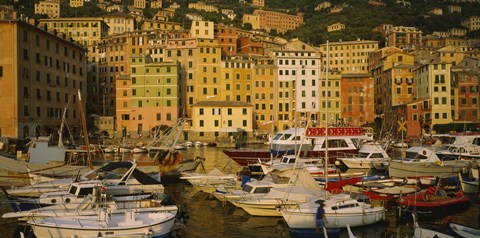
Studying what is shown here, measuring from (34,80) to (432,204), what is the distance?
56114 millimetres

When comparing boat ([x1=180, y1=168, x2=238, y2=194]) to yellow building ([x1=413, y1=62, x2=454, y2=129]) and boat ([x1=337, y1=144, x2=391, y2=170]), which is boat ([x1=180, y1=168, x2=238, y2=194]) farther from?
yellow building ([x1=413, y1=62, x2=454, y2=129])

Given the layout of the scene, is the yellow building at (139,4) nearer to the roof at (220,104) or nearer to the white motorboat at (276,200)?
the roof at (220,104)

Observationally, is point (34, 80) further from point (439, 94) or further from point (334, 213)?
point (439, 94)

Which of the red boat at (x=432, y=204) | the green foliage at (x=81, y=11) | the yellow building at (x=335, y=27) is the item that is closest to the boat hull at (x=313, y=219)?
the red boat at (x=432, y=204)

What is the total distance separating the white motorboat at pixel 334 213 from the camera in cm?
2081

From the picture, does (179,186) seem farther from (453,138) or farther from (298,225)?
(453,138)

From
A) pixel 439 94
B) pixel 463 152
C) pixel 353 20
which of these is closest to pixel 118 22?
pixel 353 20

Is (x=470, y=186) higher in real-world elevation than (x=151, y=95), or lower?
lower

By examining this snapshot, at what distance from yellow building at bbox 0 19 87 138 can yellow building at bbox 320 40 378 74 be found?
8180 centimetres

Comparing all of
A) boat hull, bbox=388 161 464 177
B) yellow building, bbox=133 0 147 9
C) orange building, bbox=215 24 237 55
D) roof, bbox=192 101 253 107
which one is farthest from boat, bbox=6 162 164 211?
yellow building, bbox=133 0 147 9

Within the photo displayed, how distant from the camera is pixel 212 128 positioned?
87.8m

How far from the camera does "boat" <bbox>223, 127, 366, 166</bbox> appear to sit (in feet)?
141

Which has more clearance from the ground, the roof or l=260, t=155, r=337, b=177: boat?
the roof

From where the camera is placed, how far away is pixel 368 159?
4141 cm
